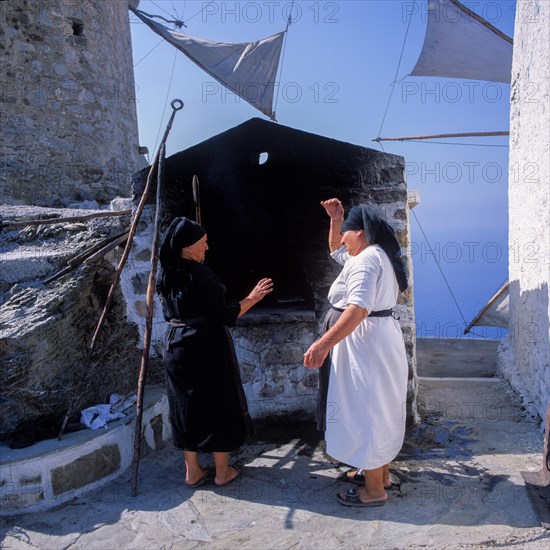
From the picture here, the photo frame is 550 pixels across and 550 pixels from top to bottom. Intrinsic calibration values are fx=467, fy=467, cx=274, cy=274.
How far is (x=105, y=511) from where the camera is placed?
269cm

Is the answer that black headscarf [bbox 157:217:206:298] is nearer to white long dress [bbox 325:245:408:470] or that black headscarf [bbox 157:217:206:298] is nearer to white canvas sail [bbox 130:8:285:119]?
white long dress [bbox 325:245:408:470]

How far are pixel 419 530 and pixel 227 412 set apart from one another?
1219 mm

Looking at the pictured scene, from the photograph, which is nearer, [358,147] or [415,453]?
[415,453]

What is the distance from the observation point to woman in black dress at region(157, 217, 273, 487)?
9.09 ft

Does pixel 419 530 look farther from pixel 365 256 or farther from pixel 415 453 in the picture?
pixel 365 256

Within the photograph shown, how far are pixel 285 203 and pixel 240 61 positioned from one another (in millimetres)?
8440

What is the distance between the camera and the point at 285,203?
3.99 meters

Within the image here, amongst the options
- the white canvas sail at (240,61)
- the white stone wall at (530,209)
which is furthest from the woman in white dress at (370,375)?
the white canvas sail at (240,61)

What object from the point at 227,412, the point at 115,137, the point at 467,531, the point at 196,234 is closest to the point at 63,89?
the point at 115,137

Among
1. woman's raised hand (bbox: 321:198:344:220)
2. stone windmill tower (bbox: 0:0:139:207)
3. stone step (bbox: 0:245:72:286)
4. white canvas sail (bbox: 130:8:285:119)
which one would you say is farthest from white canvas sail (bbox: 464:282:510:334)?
white canvas sail (bbox: 130:8:285:119)

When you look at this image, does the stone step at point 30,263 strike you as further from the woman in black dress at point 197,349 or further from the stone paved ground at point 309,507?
the stone paved ground at point 309,507

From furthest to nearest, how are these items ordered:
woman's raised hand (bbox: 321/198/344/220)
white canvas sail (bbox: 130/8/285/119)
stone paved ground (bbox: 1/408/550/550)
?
white canvas sail (bbox: 130/8/285/119)
woman's raised hand (bbox: 321/198/344/220)
stone paved ground (bbox: 1/408/550/550)

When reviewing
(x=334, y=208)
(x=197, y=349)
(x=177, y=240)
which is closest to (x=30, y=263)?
(x=177, y=240)

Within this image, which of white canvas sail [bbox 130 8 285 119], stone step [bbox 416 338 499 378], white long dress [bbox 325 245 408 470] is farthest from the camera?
white canvas sail [bbox 130 8 285 119]
